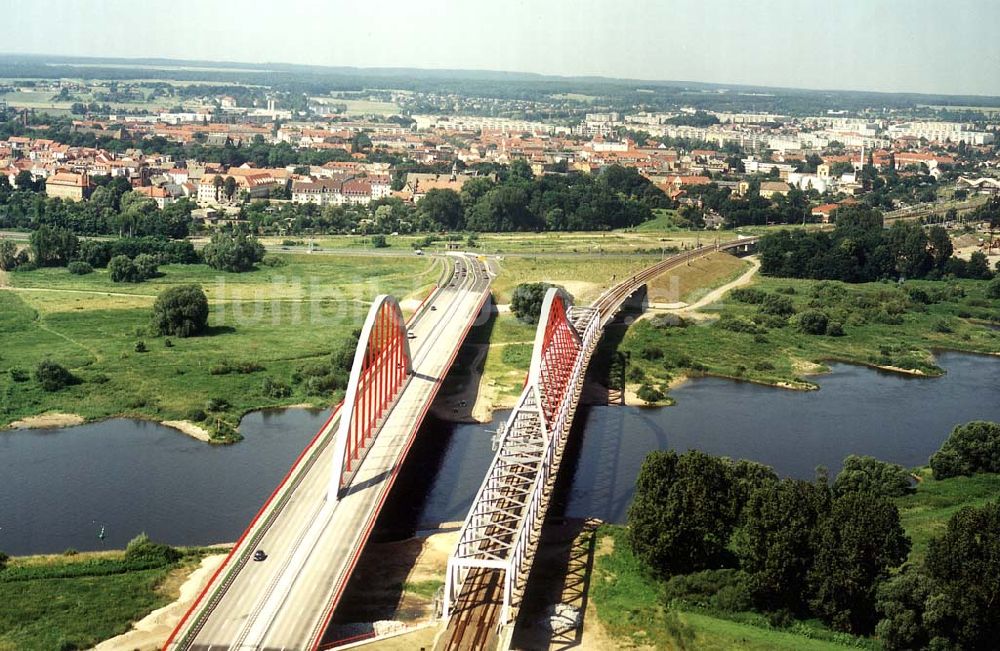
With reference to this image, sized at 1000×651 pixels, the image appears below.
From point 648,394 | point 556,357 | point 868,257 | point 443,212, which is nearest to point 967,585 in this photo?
point 556,357

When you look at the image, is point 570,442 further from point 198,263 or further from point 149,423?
point 198,263

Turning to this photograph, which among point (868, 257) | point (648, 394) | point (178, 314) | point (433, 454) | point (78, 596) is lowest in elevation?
point (78, 596)

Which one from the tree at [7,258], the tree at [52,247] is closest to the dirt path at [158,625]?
the tree at [7,258]

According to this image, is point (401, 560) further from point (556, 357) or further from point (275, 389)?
point (275, 389)

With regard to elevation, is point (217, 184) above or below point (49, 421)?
above

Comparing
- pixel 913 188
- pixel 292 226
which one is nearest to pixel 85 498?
pixel 292 226

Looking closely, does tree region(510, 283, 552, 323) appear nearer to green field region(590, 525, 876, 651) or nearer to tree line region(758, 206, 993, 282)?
tree line region(758, 206, 993, 282)

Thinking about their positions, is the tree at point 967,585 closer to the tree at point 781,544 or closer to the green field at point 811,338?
the tree at point 781,544
